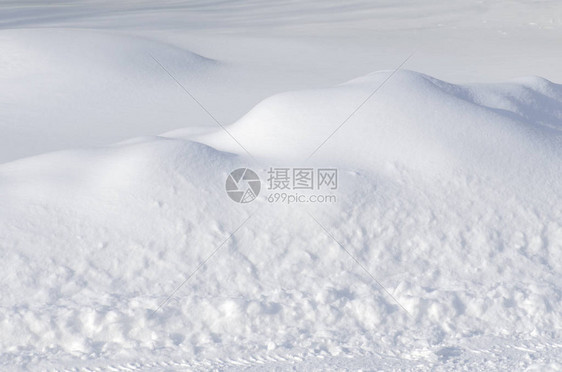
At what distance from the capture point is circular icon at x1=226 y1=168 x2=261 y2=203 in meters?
2.74

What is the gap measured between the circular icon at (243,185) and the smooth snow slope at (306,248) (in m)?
0.04

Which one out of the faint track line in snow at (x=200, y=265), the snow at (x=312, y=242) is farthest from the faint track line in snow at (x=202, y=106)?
the faint track line in snow at (x=200, y=265)

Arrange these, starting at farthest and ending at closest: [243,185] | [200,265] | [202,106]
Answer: [202,106]
[243,185]
[200,265]

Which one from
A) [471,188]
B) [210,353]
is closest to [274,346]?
[210,353]

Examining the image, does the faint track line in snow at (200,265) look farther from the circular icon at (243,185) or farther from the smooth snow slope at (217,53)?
the smooth snow slope at (217,53)

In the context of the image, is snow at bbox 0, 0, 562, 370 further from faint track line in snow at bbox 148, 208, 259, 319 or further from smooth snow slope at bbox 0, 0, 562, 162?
smooth snow slope at bbox 0, 0, 562, 162

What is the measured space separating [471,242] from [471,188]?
0.97ft

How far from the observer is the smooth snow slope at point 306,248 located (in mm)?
2170

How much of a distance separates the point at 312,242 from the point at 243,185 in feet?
1.27

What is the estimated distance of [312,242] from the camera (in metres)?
2.59

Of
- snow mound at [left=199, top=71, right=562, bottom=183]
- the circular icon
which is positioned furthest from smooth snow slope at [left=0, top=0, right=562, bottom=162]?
the circular icon

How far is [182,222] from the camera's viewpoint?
2.62 m

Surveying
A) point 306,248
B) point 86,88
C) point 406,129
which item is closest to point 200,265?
point 306,248

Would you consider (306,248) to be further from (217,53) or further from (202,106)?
(217,53)
